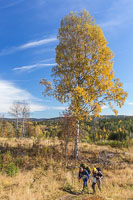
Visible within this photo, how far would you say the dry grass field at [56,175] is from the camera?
254 inches

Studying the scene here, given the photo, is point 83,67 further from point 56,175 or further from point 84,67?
point 56,175

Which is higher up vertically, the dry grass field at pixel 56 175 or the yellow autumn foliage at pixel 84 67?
the yellow autumn foliage at pixel 84 67

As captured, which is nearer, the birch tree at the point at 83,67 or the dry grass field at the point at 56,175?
the dry grass field at the point at 56,175

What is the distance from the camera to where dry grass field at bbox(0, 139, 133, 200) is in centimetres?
645

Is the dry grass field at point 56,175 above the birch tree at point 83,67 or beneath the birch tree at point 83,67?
beneath

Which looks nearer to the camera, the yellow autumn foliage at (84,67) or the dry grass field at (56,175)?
the dry grass field at (56,175)

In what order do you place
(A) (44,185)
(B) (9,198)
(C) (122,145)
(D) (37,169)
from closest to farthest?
(B) (9,198), (A) (44,185), (D) (37,169), (C) (122,145)

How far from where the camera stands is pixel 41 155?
12086 mm

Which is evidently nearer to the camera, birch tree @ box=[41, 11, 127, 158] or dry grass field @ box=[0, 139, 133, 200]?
dry grass field @ box=[0, 139, 133, 200]

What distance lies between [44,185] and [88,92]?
253 inches

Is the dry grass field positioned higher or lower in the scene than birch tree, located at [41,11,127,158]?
lower

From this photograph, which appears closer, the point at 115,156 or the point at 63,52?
the point at 63,52

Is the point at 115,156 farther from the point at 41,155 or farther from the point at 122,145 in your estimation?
the point at 41,155

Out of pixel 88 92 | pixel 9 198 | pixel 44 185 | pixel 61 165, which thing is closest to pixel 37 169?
pixel 61 165
